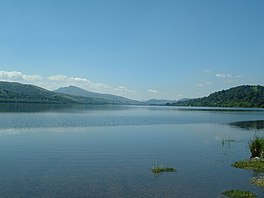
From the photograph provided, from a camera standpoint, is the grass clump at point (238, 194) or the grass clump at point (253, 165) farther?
the grass clump at point (253, 165)

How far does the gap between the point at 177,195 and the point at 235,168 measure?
11606 millimetres

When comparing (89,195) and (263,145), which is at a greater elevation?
(263,145)

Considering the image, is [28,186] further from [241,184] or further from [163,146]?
[163,146]

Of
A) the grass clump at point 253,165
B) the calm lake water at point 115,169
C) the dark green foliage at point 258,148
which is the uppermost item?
the dark green foliage at point 258,148

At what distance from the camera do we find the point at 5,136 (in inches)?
2071

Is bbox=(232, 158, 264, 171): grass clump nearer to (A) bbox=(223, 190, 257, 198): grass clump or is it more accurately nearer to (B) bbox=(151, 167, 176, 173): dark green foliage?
(B) bbox=(151, 167, 176, 173): dark green foliage

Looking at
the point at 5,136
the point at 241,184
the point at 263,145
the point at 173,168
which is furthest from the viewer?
the point at 5,136

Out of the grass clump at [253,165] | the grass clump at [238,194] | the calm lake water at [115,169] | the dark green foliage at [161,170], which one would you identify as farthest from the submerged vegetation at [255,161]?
the grass clump at [238,194]

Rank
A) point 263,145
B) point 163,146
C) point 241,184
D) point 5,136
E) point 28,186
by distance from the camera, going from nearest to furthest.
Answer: point 28,186, point 241,184, point 263,145, point 163,146, point 5,136

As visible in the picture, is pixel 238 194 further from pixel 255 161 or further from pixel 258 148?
pixel 258 148

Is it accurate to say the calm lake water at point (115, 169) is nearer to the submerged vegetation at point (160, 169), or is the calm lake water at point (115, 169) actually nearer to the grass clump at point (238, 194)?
the submerged vegetation at point (160, 169)

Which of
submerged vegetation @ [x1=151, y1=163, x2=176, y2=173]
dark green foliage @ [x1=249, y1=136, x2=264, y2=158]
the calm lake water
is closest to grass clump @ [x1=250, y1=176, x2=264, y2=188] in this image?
the calm lake water

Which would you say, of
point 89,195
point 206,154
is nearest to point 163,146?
point 206,154

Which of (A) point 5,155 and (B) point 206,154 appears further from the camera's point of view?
(B) point 206,154
